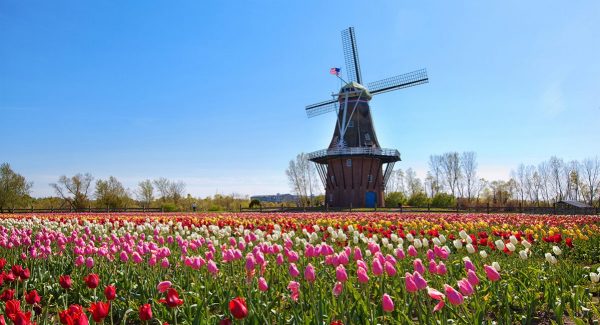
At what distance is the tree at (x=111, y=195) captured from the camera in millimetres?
41534

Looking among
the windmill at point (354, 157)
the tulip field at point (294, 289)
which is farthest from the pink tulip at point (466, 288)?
the windmill at point (354, 157)

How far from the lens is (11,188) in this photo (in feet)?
141

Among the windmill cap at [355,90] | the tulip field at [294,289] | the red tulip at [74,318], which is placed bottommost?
the tulip field at [294,289]

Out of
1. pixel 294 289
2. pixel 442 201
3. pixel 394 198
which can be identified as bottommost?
pixel 294 289

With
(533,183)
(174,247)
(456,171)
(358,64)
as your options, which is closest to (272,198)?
(456,171)

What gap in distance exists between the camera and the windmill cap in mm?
38841

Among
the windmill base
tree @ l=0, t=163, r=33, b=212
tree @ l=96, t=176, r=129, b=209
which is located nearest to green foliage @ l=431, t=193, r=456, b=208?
the windmill base

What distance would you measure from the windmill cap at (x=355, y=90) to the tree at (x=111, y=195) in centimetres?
2437

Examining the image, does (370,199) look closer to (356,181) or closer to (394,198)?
(356,181)

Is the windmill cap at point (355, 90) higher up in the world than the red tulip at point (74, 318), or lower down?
higher up

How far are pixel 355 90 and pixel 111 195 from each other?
2615 cm

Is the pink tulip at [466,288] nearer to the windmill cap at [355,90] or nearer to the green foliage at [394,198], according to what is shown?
the windmill cap at [355,90]

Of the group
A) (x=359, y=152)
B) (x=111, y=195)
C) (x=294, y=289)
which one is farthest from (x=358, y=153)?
(x=294, y=289)

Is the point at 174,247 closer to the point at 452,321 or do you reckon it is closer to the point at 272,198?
the point at 452,321
